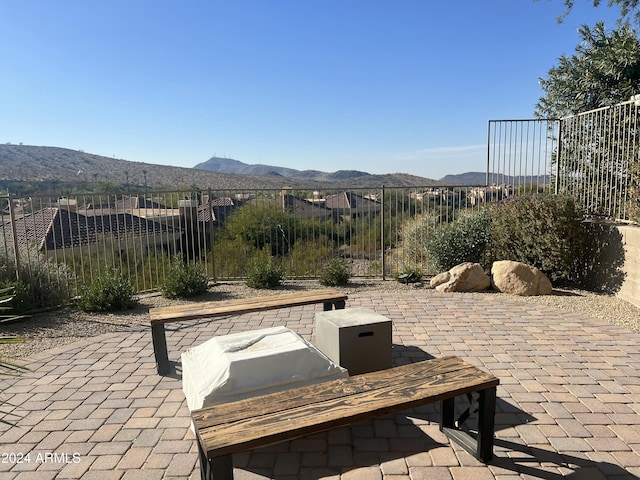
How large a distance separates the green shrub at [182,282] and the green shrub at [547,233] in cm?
567

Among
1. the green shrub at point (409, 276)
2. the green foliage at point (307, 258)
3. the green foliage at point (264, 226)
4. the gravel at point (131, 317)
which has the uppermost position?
the green foliage at point (264, 226)

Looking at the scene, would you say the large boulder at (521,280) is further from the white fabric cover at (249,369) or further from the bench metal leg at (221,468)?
the bench metal leg at (221,468)

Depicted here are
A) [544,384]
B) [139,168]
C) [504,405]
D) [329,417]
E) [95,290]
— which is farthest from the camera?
[139,168]

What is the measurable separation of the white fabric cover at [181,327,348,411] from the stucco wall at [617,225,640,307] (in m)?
5.66

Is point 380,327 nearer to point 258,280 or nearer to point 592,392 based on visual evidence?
point 592,392

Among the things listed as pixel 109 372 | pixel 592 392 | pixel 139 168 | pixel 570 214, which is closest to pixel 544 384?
pixel 592 392

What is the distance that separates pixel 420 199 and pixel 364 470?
7123mm

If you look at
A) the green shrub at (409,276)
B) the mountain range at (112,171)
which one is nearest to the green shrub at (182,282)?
the green shrub at (409,276)

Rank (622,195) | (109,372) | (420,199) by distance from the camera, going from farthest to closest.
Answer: (420,199) < (622,195) < (109,372)

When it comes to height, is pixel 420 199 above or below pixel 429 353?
above

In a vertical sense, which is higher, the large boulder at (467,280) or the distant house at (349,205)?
the distant house at (349,205)

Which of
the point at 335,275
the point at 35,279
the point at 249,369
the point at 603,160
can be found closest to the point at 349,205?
the point at 335,275

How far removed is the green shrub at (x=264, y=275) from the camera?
8102 mm

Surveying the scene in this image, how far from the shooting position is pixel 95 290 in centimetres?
667
